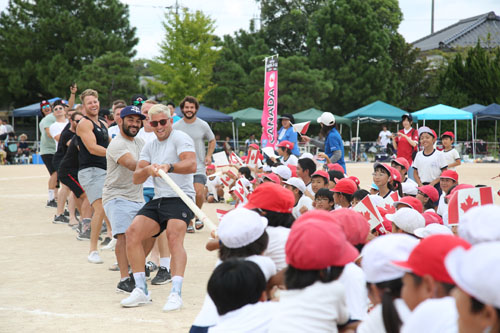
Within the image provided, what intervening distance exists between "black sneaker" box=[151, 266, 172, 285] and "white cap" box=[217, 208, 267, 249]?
9.44 feet

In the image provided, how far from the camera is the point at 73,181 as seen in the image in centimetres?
837

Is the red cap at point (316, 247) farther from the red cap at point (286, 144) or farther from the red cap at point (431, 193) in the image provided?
the red cap at point (286, 144)

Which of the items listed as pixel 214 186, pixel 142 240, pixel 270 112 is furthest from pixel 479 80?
pixel 142 240

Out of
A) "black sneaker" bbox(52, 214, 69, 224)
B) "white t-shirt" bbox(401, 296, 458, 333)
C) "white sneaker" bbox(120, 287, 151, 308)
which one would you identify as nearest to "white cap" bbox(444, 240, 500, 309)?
"white t-shirt" bbox(401, 296, 458, 333)

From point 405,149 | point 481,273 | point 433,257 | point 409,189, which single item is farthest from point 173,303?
point 405,149

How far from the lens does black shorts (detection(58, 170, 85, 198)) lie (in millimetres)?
8328

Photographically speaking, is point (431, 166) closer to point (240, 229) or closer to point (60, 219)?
point (240, 229)

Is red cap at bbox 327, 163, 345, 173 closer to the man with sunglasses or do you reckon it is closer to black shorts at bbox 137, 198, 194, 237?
the man with sunglasses

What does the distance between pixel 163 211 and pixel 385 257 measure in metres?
3.19

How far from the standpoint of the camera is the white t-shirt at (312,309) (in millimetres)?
2635

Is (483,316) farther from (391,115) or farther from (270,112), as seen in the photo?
(391,115)

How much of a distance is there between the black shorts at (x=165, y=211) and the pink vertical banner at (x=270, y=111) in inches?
362

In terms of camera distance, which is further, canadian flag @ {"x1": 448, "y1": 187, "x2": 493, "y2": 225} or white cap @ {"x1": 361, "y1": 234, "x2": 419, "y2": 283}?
canadian flag @ {"x1": 448, "y1": 187, "x2": 493, "y2": 225}

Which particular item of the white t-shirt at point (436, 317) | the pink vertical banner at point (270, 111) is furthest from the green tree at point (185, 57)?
the white t-shirt at point (436, 317)
